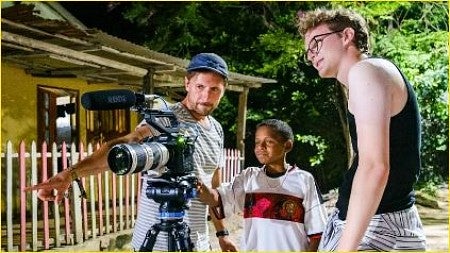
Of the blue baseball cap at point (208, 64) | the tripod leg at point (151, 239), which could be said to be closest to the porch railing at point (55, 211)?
the blue baseball cap at point (208, 64)

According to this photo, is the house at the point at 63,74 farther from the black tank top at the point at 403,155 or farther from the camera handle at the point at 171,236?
the black tank top at the point at 403,155

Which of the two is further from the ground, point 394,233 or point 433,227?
point 394,233

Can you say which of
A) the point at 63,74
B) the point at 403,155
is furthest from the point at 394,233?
the point at 63,74

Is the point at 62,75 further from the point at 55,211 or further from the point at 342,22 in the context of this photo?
the point at 342,22

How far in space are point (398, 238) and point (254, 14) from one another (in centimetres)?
1284

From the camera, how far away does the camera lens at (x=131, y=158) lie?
1792mm

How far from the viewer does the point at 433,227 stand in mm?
9633

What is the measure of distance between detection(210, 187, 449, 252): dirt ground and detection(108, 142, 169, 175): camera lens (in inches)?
191

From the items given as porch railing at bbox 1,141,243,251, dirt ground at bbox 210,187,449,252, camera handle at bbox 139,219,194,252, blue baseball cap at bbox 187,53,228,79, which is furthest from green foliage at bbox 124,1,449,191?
camera handle at bbox 139,219,194,252

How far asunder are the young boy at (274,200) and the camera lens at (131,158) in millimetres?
681

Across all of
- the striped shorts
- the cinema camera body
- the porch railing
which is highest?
the cinema camera body

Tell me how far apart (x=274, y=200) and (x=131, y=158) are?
43.1 inches

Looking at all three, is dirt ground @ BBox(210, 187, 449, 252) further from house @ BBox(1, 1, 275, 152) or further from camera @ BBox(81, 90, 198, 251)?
camera @ BBox(81, 90, 198, 251)

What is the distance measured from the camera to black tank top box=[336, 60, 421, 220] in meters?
1.71
